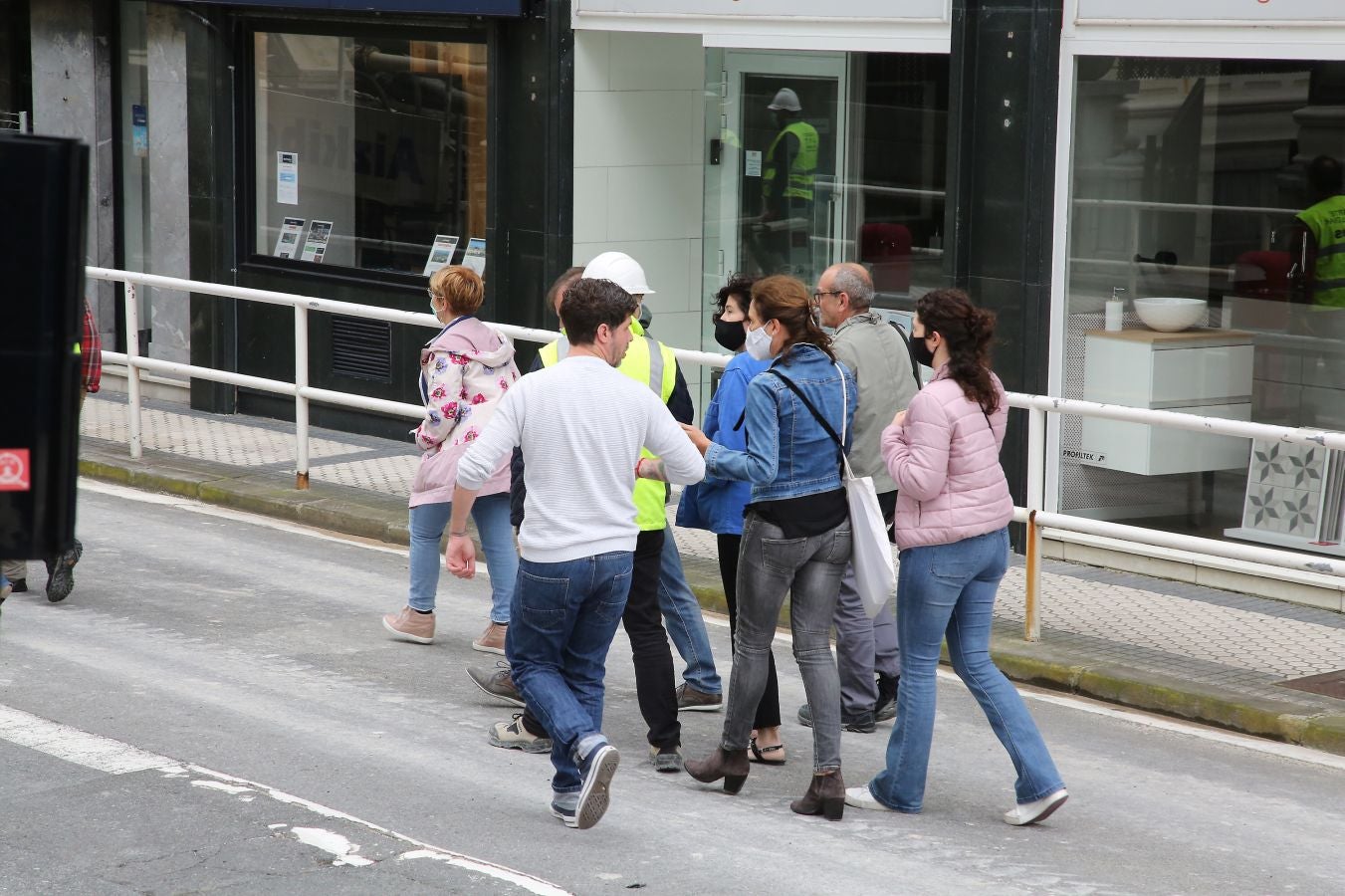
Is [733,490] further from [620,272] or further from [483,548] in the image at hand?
[483,548]


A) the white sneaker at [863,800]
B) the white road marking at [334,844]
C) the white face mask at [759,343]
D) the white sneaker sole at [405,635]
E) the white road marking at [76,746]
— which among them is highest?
the white face mask at [759,343]

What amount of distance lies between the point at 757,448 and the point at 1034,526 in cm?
243

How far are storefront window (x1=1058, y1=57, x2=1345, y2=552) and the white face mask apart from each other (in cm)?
369

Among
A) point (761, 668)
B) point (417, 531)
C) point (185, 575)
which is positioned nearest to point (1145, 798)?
point (761, 668)

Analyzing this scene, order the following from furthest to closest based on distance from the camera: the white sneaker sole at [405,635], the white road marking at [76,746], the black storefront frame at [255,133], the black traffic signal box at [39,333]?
1. the black storefront frame at [255,133]
2. the white sneaker sole at [405,635]
3. the white road marking at [76,746]
4. the black traffic signal box at [39,333]

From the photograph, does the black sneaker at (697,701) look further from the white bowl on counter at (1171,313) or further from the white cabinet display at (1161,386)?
the white bowl on counter at (1171,313)

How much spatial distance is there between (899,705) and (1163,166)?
15.9 ft

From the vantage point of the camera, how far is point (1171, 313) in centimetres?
981

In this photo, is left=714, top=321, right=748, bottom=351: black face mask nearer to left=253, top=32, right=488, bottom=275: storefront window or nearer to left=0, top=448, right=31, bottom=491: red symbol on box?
left=0, top=448, right=31, bottom=491: red symbol on box

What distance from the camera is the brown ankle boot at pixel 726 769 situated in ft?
20.2

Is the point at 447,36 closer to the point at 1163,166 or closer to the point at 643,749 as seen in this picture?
the point at 1163,166

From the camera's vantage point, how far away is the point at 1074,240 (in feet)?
32.5

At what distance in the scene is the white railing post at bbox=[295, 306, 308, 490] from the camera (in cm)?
1078

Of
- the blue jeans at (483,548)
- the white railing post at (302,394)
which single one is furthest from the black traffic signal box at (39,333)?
the white railing post at (302,394)
